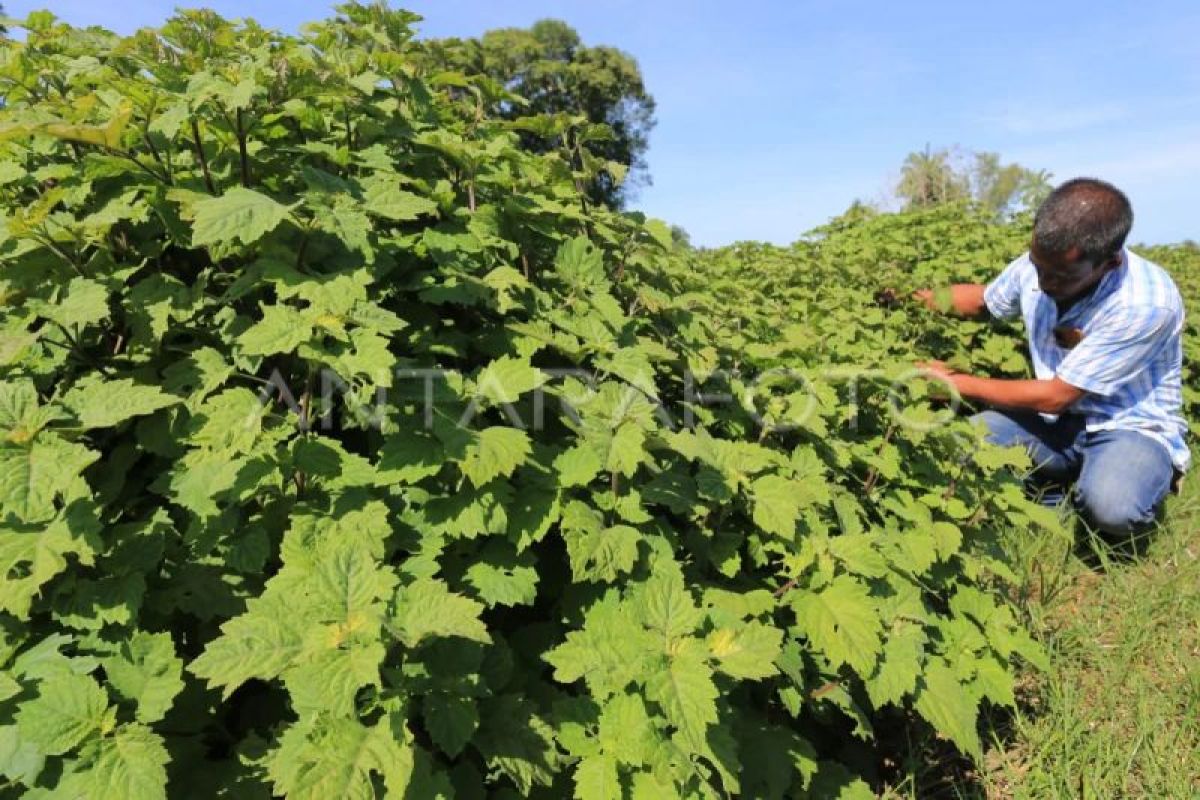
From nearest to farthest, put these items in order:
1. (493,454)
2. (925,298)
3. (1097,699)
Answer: (493,454)
(1097,699)
(925,298)

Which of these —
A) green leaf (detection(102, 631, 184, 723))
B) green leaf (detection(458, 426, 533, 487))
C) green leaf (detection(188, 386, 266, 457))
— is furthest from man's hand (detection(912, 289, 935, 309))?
green leaf (detection(102, 631, 184, 723))

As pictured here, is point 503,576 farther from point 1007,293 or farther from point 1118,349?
point 1007,293

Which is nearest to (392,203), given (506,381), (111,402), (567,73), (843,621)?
(506,381)

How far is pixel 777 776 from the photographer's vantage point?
183 centimetres

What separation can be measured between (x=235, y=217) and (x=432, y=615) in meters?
0.92

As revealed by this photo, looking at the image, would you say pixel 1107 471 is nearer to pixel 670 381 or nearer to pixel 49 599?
pixel 670 381

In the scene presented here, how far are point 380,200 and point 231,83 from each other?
418 mm

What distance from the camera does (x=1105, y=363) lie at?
3844 millimetres

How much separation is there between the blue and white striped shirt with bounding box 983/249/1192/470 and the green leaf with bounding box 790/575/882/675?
9.45 feet

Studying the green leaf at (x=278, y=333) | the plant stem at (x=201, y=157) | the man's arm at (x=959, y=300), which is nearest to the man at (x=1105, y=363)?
the man's arm at (x=959, y=300)

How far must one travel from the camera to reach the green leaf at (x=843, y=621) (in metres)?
1.78

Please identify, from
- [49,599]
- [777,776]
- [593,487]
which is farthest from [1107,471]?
[49,599]

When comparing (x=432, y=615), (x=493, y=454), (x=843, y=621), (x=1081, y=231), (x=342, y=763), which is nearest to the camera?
(x=342, y=763)

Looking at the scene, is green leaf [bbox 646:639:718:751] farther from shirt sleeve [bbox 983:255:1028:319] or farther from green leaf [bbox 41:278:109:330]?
shirt sleeve [bbox 983:255:1028:319]
